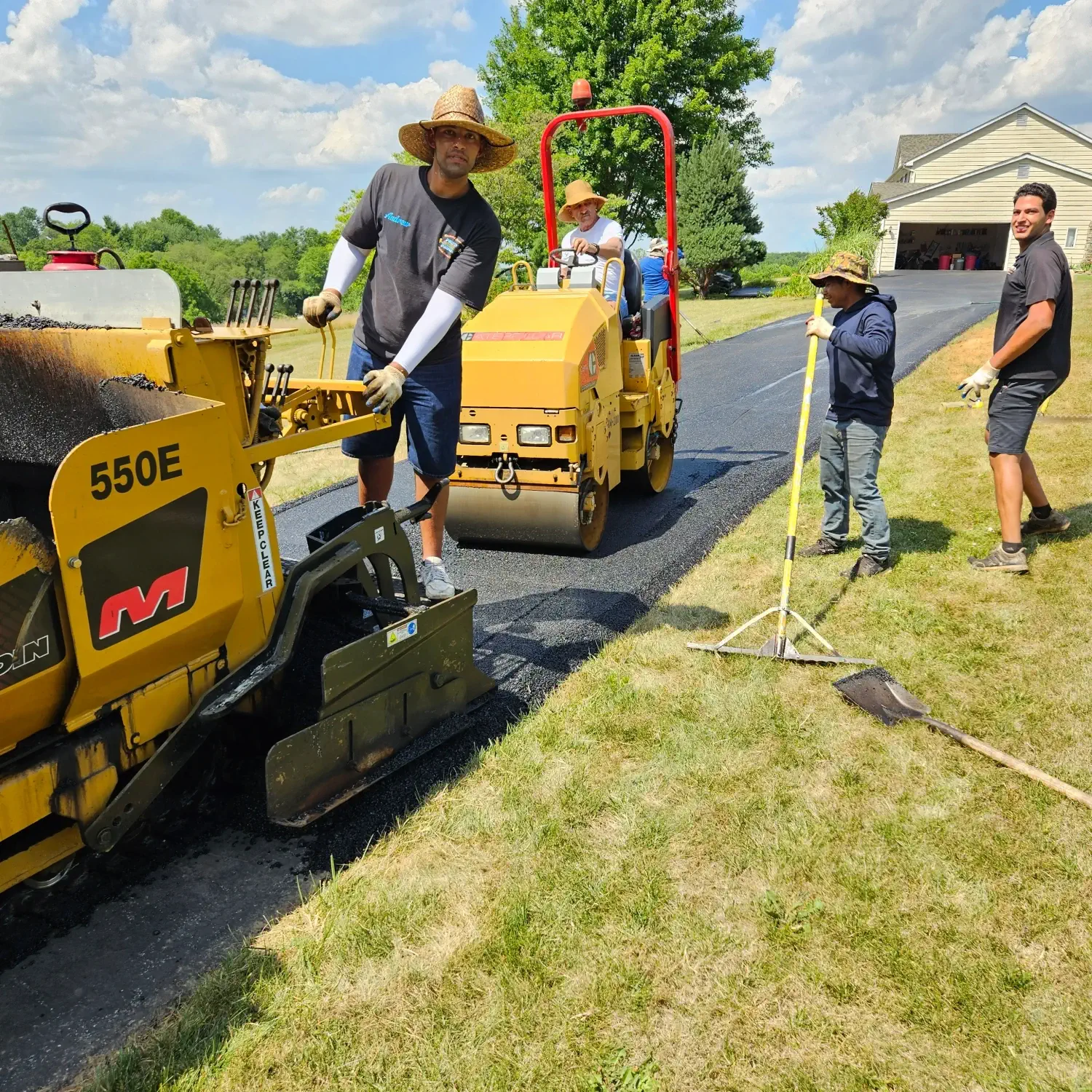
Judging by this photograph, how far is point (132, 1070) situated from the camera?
2154 millimetres

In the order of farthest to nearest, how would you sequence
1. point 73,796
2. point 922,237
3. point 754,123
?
1. point 922,237
2. point 754,123
3. point 73,796

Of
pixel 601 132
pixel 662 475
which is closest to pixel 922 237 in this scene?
pixel 601 132

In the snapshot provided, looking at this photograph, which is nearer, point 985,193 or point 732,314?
point 732,314

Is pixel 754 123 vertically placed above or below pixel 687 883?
above

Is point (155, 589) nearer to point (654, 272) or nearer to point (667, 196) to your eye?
point (667, 196)

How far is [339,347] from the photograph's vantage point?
2100cm

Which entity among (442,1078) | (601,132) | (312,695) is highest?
(601,132)

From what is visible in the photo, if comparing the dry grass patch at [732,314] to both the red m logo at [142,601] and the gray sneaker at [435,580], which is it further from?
the red m logo at [142,601]

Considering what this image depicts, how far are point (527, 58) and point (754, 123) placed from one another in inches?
383

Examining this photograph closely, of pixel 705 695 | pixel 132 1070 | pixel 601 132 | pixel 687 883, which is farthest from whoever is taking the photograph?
Result: pixel 601 132

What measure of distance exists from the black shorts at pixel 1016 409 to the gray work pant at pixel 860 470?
2.18 ft

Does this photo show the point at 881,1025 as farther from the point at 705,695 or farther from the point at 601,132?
the point at 601,132

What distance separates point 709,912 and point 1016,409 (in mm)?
3648

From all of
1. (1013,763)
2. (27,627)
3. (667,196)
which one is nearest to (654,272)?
(667,196)
